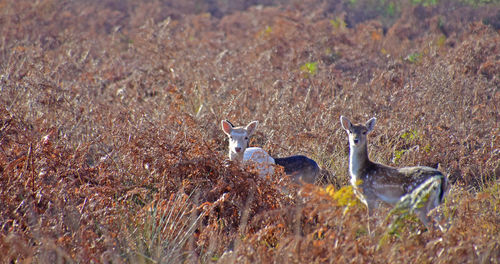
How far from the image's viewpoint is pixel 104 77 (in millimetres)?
12836

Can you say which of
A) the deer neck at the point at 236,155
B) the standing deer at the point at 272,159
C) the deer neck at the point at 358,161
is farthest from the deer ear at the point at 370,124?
the deer neck at the point at 236,155

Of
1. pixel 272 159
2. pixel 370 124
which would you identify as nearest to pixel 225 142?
pixel 272 159

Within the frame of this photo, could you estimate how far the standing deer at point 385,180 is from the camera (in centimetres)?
548

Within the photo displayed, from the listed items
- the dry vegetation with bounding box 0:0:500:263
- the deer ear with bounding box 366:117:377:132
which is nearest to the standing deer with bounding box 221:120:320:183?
the dry vegetation with bounding box 0:0:500:263

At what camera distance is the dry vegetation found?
478cm

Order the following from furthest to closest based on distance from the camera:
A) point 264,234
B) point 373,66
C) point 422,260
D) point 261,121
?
1. point 373,66
2. point 261,121
3. point 264,234
4. point 422,260

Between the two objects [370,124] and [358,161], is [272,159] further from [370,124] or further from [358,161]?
[370,124]

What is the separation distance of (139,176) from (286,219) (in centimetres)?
207

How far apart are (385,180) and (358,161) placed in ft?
1.80

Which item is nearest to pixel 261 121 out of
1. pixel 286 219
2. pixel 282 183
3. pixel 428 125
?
pixel 428 125

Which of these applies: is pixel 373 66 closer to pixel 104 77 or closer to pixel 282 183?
pixel 104 77

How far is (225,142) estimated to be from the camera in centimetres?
892

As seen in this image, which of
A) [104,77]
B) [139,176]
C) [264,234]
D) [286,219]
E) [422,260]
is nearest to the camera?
[422,260]

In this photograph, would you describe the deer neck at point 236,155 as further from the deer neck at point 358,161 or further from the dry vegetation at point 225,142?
the deer neck at point 358,161
